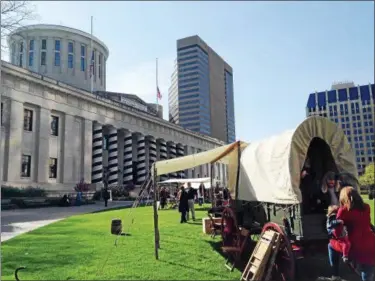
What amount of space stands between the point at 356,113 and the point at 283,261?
139118 mm

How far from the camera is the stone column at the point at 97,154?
162ft

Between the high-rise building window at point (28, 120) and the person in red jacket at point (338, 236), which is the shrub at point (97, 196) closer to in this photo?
the high-rise building window at point (28, 120)

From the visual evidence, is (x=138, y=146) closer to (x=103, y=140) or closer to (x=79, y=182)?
(x=103, y=140)

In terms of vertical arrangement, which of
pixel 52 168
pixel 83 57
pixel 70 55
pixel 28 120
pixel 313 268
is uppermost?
pixel 83 57

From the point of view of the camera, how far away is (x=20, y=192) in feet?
110

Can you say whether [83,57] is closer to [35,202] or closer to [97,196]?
[97,196]

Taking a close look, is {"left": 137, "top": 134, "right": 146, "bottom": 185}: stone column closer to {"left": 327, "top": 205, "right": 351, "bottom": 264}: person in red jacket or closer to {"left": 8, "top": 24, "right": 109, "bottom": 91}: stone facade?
{"left": 8, "top": 24, "right": 109, "bottom": 91}: stone facade

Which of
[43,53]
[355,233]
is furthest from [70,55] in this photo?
[355,233]

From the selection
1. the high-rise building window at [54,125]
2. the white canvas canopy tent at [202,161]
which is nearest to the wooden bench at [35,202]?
the high-rise building window at [54,125]

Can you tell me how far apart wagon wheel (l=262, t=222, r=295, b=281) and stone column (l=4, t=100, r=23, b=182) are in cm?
3491

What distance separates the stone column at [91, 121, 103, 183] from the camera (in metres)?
49.4

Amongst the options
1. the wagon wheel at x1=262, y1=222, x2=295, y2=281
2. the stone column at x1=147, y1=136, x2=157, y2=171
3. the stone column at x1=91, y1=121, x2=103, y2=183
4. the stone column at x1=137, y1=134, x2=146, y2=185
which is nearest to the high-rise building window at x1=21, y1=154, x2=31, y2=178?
the stone column at x1=91, y1=121, x2=103, y2=183

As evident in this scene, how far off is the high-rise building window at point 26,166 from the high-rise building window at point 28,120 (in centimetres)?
324

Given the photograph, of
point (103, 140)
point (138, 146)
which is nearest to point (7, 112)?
point (103, 140)
